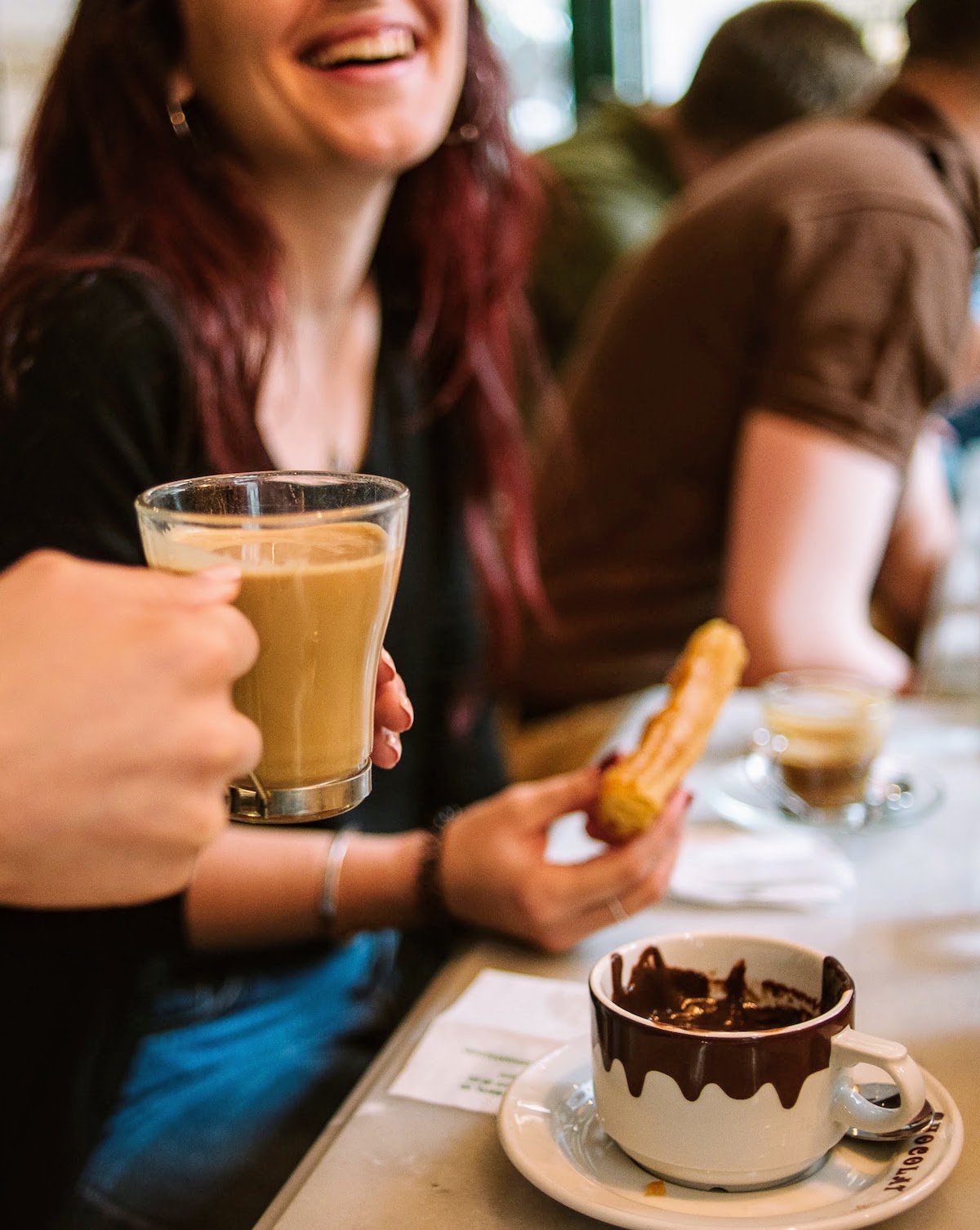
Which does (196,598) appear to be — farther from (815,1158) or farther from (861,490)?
(861,490)

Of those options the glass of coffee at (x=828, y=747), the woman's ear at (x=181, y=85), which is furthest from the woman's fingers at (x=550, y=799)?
the woman's ear at (x=181, y=85)

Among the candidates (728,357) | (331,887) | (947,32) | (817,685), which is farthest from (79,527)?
(947,32)

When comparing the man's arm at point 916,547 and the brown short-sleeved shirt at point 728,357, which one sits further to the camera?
the man's arm at point 916,547

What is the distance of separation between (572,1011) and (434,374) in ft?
2.48

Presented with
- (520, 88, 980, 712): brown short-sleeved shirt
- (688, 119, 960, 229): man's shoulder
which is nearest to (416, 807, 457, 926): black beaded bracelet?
(520, 88, 980, 712): brown short-sleeved shirt

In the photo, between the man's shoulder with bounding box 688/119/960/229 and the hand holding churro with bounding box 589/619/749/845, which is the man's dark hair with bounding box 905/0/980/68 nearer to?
the man's shoulder with bounding box 688/119/960/229

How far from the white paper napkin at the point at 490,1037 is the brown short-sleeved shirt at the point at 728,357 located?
877 millimetres

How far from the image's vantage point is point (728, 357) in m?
1.57

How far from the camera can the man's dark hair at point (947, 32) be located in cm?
157

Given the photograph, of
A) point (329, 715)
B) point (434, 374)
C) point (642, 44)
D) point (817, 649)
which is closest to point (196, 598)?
point (329, 715)

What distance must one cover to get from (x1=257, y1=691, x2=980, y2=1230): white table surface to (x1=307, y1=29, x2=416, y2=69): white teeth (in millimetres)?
586

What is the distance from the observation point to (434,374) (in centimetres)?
129

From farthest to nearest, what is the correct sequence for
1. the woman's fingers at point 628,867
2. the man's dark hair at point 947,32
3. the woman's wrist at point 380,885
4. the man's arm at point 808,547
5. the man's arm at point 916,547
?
the man's arm at point 916,547, the man's dark hair at point 947,32, the man's arm at point 808,547, the woman's wrist at point 380,885, the woman's fingers at point 628,867

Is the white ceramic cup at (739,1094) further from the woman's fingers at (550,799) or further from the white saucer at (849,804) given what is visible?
the white saucer at (849,804)
